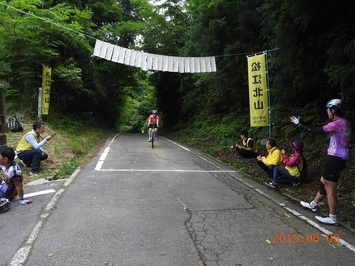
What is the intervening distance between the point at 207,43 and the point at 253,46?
2.27 meters

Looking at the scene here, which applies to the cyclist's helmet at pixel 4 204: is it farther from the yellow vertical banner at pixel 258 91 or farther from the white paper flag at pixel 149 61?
the yellow vertical banner at pixel 258 91

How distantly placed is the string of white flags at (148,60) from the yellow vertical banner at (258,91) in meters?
2.01

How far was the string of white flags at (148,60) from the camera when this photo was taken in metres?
9.40

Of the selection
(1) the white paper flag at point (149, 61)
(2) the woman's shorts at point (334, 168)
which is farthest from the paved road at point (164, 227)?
(1) the white paper flag at point (149, 61)

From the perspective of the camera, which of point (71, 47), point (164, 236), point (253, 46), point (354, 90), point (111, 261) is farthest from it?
point (71, 47)

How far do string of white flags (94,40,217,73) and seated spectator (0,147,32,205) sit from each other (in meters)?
5.32

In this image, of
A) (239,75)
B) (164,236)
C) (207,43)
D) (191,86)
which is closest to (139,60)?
(207,43)

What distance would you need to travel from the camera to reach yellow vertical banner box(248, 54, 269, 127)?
8.58 metres

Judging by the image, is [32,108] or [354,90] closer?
[354,90]

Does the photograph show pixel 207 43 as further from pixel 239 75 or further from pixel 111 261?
pixel 111 261

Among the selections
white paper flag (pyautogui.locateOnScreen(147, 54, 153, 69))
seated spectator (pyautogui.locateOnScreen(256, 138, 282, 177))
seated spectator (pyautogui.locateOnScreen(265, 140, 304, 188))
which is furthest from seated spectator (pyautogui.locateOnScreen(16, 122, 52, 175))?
seated spectator (pyautogui.locateOnScreen(265, 140, 304, 188))

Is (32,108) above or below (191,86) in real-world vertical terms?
below

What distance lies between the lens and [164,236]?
3734 millimetres
